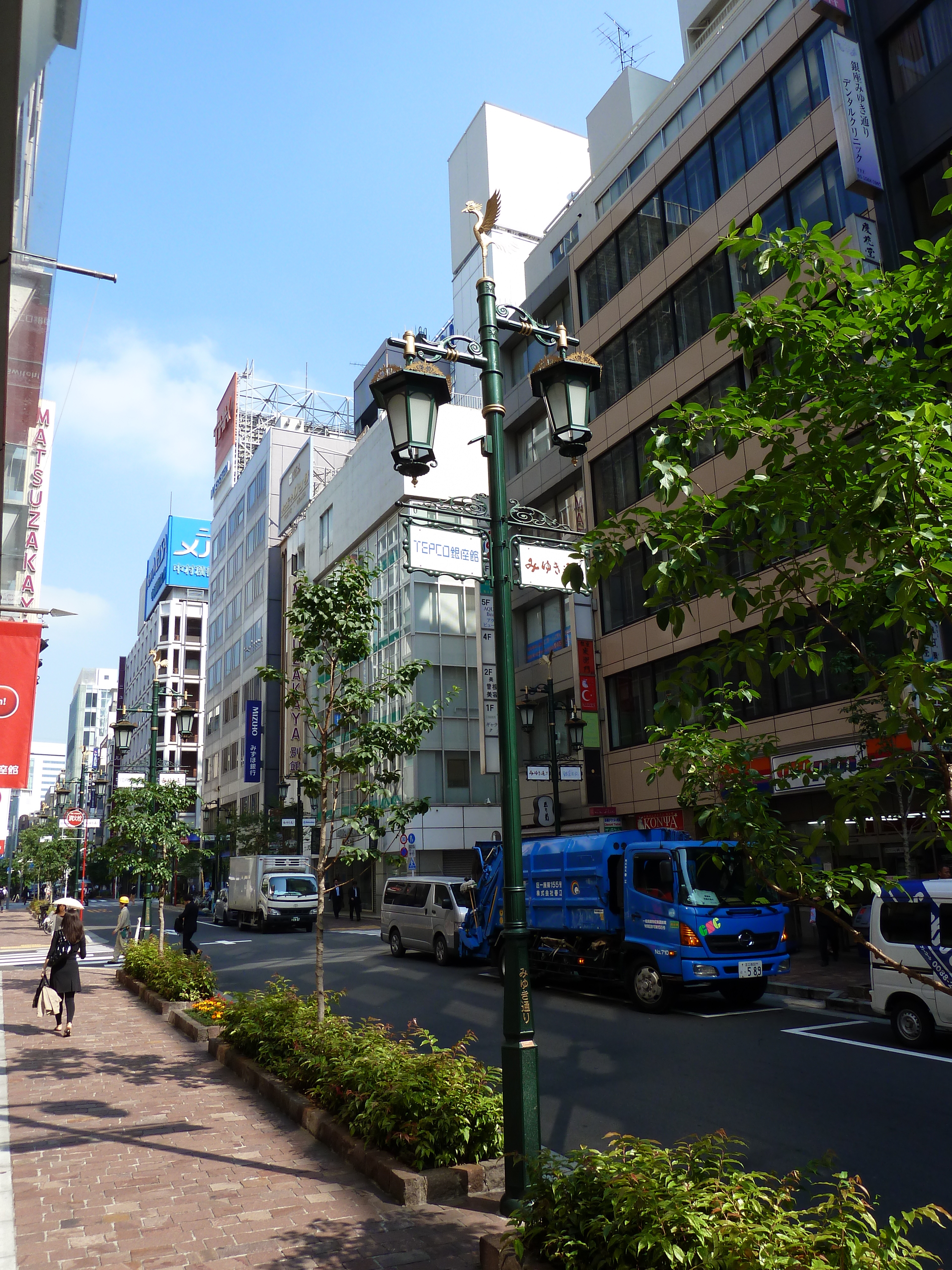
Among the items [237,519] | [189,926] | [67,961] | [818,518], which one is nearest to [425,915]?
[189,926]

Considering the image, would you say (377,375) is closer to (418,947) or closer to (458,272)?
(418,947)

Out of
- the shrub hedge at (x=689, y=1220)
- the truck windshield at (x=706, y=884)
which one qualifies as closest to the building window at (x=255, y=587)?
the truck windshield at (x=706, y=884)

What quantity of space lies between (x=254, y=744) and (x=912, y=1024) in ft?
195

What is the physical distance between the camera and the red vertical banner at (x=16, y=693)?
857 centimetres

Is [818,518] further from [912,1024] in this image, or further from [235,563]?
[235,563]

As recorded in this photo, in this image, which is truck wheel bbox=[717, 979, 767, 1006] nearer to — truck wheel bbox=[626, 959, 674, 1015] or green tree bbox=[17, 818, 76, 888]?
truck wheel bbox=[626, 959, 674, 1015]

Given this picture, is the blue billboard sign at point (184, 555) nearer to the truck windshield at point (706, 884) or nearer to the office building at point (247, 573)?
the office building at point (247, 573)

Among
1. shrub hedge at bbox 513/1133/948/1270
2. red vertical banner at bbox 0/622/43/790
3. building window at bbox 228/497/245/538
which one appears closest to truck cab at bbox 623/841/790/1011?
red vertical banner at bbox 0/622/43/790

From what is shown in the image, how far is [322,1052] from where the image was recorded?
888 cm

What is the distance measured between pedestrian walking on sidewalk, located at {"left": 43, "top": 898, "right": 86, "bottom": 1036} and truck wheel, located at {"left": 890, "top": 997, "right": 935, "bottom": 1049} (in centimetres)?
1123

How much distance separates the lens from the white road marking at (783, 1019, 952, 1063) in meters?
11.1

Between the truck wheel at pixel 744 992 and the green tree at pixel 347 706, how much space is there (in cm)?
774

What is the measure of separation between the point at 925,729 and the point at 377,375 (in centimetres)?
506

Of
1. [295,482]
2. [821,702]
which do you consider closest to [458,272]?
[295,482]
